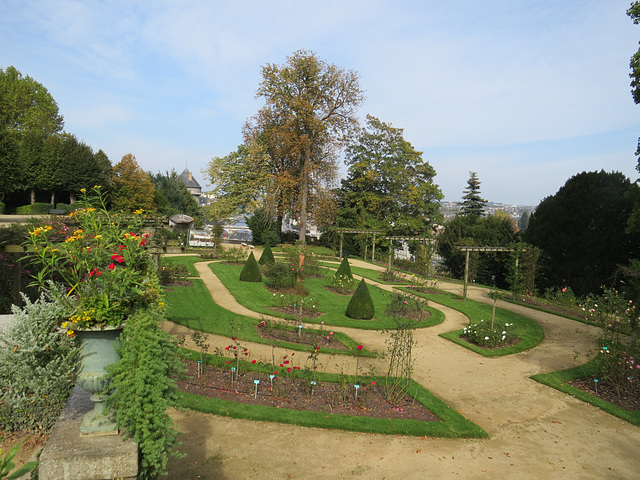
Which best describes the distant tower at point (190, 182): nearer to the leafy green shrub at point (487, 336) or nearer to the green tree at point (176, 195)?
the green tree at point (176, 195)

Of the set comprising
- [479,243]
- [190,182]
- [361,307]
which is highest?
[190,182]

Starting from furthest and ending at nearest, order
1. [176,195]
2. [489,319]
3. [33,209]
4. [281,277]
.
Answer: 1. [176,195]
2. [33,209]
3. [281,277]
4. [489,319]

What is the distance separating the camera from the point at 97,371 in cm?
325

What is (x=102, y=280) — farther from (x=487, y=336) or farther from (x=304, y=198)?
(x=304, y=198)

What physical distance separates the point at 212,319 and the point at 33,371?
20.9 ft

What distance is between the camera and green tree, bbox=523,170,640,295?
20.9 metres

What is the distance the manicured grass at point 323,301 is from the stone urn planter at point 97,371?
8.73 m

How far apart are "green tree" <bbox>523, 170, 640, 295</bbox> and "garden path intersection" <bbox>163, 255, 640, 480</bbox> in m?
16.1

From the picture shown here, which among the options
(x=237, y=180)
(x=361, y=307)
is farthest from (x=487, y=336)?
(x=237, y=180)

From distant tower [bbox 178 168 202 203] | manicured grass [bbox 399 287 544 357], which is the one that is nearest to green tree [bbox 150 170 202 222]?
distant tower [bbox 178 168 202 203]

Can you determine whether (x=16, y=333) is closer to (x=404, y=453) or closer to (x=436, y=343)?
(x=404, y=453)

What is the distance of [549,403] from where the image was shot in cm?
749

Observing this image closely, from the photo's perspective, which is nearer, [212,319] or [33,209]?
[212,319]

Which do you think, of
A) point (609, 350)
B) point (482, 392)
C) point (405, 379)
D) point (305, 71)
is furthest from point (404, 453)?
point (305, 71)
